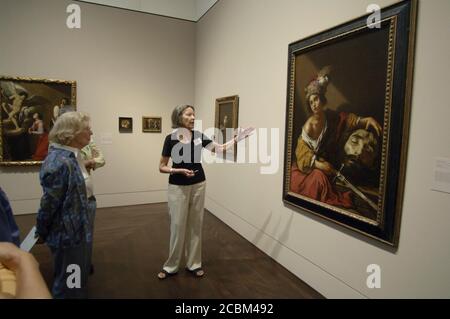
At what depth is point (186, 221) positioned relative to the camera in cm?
330

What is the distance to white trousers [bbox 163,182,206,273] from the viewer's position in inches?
124

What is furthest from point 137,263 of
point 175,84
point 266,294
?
point 175,84

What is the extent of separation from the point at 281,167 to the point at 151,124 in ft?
12.5

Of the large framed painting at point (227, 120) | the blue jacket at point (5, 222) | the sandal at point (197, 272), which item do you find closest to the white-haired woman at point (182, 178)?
the sandal at point (197, 272)

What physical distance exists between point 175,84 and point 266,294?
5102 mm

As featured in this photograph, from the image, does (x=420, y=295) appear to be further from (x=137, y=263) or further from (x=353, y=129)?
(x=137, y=263)

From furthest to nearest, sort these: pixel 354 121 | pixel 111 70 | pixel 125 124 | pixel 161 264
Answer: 1. pixel 125 124
2. pixel 111 70
3. pixel 161 264
4. pixel 354 121

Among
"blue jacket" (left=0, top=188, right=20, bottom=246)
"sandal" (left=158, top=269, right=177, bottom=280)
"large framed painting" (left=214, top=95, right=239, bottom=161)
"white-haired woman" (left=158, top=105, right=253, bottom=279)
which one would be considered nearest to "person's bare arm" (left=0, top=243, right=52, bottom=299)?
"blue jacket" (left=0, top=188, right=20, bottom=246)

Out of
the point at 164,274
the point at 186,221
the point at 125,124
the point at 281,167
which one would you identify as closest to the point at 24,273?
the point at 186,221

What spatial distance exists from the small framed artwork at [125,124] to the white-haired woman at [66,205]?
12.7ft

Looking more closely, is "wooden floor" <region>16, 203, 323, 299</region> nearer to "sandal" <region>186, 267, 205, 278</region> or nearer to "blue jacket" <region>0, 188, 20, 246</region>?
"sandal" <region>186, 267, 205, 278</region>

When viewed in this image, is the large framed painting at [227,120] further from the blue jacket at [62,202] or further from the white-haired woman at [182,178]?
the blue jacket at [62,202]

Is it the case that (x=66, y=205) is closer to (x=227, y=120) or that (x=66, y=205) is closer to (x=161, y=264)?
(x=161, y=264)

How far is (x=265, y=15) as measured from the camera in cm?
396
